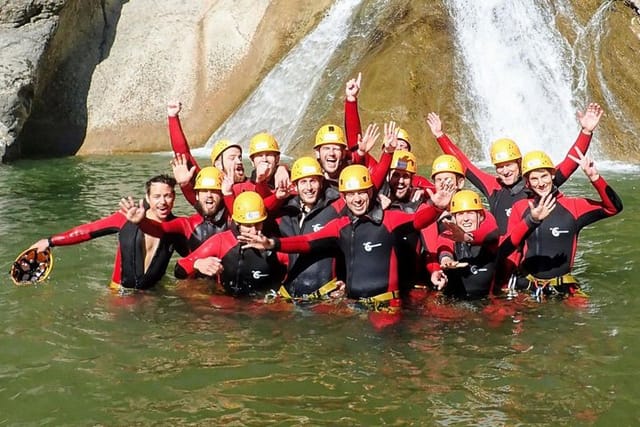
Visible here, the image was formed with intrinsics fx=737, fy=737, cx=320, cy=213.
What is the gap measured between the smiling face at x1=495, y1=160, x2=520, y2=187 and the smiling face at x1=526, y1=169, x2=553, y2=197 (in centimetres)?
73

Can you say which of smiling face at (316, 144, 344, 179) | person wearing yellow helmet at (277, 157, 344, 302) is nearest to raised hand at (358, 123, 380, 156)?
smiling face at (316, 144, 344, 179)

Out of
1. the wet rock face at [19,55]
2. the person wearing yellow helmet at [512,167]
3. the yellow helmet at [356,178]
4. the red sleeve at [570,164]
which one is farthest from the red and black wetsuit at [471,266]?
the wet rock face at [19,55]

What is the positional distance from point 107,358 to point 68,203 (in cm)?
987

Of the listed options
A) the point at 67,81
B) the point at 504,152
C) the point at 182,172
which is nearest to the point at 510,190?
the point at 504,152

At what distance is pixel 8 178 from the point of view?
2033cm

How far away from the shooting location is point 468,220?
8062 mm

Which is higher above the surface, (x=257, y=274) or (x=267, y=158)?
(x=267, y=158)

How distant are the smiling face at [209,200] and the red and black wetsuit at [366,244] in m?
1.38

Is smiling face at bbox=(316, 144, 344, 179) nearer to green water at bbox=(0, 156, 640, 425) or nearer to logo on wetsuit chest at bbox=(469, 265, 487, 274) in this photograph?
green water at bbox=(0, 156, 640, 425)

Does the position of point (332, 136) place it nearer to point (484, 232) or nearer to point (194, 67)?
point (484, 232)

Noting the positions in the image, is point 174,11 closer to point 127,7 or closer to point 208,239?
point 127,7

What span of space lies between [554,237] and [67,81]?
24800mm

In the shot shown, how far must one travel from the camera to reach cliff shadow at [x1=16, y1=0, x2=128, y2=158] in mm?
27812

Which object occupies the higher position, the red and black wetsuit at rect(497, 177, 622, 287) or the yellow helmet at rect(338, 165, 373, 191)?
the yellow helmet at rect(338, 165, 373, 191)
